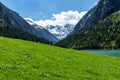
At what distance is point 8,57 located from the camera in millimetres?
33531

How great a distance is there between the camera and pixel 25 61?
113 feet

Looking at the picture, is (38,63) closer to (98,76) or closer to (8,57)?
(8,57)

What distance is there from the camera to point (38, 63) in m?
34.8

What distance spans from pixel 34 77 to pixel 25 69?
8.31ft

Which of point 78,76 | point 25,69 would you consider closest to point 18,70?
point 25,69

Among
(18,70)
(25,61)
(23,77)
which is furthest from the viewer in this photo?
(25,61)

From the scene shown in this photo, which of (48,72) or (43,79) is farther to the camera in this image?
(48,72)

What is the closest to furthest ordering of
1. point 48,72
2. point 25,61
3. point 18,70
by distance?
point 18,70 < point 48,72 < point 25,61

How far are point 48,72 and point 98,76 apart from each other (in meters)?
7.11

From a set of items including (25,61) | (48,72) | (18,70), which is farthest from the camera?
(25,61)

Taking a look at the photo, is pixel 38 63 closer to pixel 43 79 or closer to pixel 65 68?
pixel 65 68

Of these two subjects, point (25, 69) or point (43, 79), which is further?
point (25, 69)

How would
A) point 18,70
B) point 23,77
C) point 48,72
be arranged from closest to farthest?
point 23,77 → point 18,70 → point 48,72

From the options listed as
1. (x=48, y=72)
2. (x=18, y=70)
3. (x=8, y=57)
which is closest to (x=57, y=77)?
(x=48, y=72)
